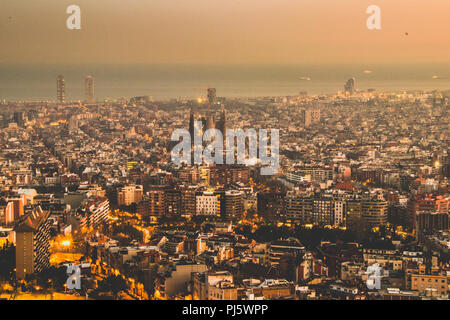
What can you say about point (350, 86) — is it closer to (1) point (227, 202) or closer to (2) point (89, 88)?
(2) point (89, 88)

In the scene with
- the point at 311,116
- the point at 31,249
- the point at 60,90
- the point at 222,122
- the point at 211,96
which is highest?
the point at 60,90

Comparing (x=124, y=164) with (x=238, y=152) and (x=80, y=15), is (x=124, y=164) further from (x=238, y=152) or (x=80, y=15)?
(x=80, y=15)

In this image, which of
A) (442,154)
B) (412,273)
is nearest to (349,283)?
(412,273)

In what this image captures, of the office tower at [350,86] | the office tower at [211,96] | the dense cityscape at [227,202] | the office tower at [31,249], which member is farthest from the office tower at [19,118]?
the office tower at [31,249]

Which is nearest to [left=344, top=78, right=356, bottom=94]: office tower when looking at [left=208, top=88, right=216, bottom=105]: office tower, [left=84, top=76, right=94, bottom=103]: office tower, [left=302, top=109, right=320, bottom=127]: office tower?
[left=302, top=109, right=320, bottom=127]: office tower

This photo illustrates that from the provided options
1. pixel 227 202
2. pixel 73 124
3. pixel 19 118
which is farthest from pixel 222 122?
pixel 227 202

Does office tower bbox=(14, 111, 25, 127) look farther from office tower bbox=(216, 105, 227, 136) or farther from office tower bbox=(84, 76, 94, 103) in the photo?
office tower bbox=(216, 105, 227, 136)

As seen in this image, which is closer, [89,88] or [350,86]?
[89,88]

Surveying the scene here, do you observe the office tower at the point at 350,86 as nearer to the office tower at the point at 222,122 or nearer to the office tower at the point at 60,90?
the office tower at the point at 222,122
